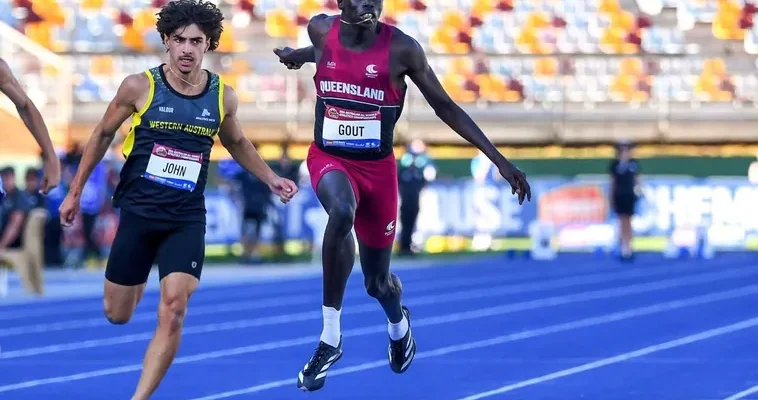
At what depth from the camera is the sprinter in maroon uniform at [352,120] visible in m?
7.65

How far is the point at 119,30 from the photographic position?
29328 millimetres

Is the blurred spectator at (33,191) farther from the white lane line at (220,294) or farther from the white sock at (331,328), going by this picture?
the white sock at (331,328)

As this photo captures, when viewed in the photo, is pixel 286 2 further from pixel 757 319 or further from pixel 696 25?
pixel 757 319

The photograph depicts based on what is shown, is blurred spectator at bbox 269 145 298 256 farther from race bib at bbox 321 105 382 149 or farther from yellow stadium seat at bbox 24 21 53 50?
race bib at bbox 321 105 382 149

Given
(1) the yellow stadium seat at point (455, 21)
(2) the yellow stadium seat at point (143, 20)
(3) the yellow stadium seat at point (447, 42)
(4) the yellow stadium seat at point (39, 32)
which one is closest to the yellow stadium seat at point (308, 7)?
(3) the yellow stadium seat at point (447, 42)

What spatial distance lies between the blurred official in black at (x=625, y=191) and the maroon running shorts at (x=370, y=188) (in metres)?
15.2

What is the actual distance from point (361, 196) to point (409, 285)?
10.3 m

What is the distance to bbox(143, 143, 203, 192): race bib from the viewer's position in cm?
A: 716

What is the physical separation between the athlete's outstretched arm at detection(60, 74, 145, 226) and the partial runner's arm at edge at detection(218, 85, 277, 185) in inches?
16.2

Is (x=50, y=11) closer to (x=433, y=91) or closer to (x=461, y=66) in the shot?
(x=461, y=66)

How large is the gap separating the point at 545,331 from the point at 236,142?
220 inches

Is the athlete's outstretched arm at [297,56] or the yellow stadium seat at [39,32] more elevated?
the yellow stadium seat at [39,32]

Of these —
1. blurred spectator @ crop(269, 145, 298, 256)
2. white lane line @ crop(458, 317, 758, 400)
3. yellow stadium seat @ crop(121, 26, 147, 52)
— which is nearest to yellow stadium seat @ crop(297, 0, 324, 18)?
yellow stadium seat @ crop(121, 26, 147, 52)

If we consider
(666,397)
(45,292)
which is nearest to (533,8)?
(45,292)
